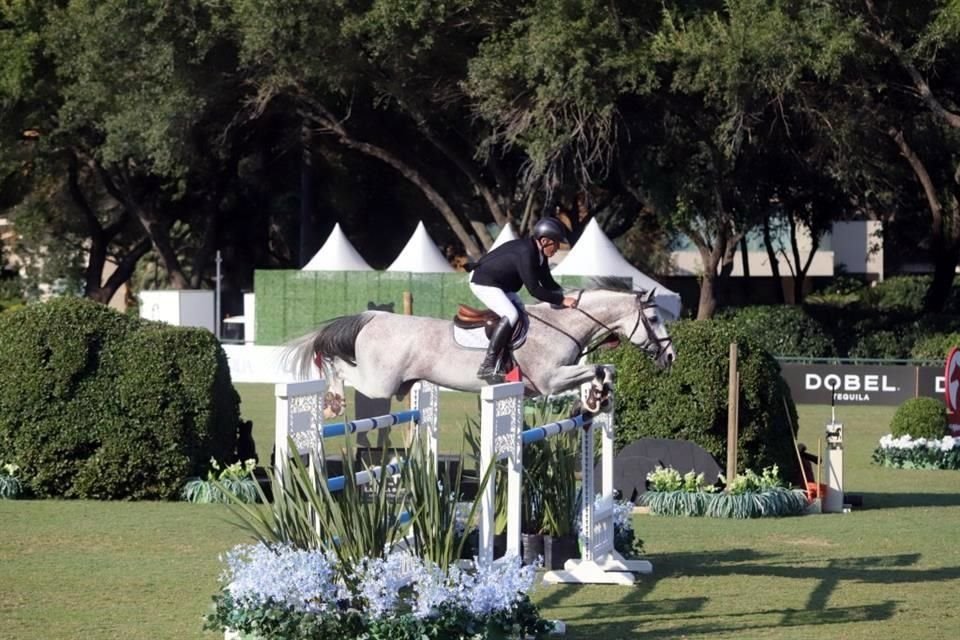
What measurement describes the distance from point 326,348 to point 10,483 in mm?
5091

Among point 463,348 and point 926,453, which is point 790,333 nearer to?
point 926,453

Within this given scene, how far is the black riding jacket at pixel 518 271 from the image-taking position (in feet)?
35.0

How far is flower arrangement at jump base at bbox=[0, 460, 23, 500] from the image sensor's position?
51.0 ft

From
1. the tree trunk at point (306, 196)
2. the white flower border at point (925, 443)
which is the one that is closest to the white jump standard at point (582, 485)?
the white flower border at point (925, 443)

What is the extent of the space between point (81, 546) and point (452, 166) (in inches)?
1375

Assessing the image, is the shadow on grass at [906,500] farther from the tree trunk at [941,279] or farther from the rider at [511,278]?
the tree trunk at [941,279]

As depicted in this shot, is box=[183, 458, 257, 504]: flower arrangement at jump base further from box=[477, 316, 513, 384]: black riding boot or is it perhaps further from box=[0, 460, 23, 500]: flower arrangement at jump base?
box=[477, 316, 513, 384]: black riding boot

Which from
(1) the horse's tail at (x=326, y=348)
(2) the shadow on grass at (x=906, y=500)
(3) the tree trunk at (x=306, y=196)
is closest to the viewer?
(1) the horse's tail at (x=326, y=348)

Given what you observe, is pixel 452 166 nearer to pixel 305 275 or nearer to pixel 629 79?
pixel 305 275

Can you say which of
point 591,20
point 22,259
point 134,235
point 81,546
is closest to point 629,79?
point 591,20

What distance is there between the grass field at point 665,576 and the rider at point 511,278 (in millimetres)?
1745

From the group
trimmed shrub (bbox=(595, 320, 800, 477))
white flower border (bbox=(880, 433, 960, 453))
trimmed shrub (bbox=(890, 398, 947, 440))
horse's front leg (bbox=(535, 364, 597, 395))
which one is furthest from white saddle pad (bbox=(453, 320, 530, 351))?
trimmed shrub (bbox=(890, 398, 947, 440))

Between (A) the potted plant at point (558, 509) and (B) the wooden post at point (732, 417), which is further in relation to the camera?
(B) the wooden post at point (732, 417)

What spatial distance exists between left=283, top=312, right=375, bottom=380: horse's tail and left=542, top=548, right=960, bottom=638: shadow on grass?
2685 millimetres
